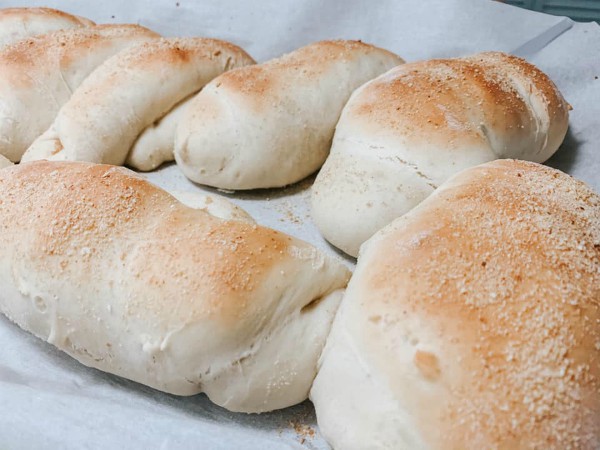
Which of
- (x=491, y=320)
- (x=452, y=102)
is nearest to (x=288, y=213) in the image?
(x=452, y=102)

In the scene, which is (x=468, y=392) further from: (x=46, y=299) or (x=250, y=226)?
(x=46, y=299)

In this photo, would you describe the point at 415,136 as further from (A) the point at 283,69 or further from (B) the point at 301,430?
(B) the point at 301,430

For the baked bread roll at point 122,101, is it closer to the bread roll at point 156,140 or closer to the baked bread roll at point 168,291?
the bread roll at point 156,140

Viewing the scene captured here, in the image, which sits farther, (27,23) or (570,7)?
(570,7)

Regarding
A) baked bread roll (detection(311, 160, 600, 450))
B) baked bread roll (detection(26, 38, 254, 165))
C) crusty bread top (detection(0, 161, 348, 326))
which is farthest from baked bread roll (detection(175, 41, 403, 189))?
baked bread roll (detection(311, 160, 600, 450))

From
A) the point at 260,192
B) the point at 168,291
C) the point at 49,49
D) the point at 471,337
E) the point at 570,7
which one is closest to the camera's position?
the point at 471,337

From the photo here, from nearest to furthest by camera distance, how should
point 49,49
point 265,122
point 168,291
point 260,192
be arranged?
point 168,291 → point 265,122 → point 260,192 → point 49,49
